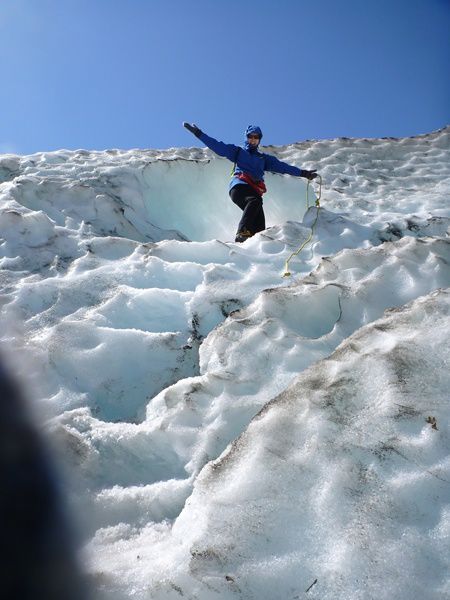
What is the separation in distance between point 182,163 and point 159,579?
18.7 ft

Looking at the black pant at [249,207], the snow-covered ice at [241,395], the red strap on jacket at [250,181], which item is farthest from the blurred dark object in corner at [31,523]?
the red strap on jacket at [250,181]

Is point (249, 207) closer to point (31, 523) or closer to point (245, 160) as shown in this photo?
point (245, 160)

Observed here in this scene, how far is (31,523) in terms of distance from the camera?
194 centimetres

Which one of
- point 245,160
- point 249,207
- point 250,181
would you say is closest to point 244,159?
point 245,160

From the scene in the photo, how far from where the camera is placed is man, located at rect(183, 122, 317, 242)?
5.78 m

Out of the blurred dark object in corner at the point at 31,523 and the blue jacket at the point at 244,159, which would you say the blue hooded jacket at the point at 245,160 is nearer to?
the blue jacket at the point at 244,159

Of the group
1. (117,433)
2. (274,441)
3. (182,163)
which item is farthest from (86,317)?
(182,163)

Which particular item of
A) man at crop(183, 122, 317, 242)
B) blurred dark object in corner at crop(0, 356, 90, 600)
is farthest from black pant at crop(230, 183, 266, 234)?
blurred dark object in corner at crop(0, 356, 90, 600)

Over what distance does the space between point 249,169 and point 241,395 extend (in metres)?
4.05

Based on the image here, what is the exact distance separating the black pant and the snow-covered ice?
77 centimetres

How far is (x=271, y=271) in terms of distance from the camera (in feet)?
13.2

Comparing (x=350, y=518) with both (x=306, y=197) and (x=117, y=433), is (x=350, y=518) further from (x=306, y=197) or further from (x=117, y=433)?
(x=306, y=197)

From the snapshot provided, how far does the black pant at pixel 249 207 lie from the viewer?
218 inches

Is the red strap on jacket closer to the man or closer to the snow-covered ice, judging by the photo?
the man
